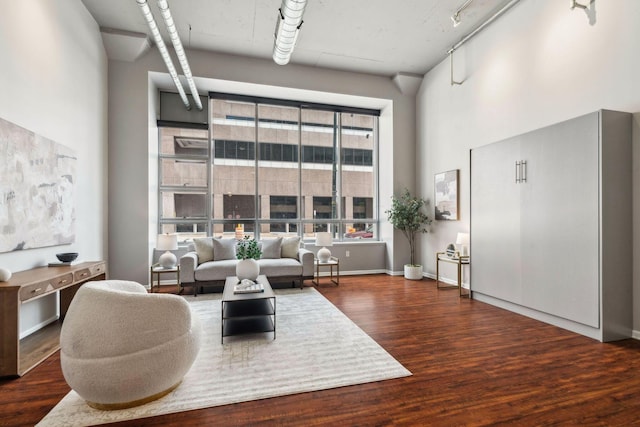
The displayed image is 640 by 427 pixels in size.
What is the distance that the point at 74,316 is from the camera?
196 centimetres

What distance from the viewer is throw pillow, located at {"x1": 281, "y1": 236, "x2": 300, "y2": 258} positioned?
230 inches

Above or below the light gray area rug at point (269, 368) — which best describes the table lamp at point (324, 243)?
above

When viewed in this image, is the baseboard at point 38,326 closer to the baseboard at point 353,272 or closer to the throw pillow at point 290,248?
the throw pillow at point 290,248

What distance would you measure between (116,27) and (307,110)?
3686mm

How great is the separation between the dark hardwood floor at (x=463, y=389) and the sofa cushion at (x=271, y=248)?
2.68 meters

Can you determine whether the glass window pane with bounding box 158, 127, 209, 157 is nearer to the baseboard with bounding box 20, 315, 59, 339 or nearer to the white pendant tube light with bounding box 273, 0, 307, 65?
the white pendant tube light with bounding box 273, 0, 307, 65

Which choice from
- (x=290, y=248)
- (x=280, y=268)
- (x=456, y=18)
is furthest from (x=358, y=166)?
(x=456, y=18)

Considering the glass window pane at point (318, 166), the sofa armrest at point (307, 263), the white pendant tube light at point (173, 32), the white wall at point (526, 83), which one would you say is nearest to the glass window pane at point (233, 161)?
the white pendant tube light at point (173, 32)

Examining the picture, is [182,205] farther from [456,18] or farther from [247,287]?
[456,18]

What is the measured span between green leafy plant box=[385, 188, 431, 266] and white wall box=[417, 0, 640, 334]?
0.90 ft

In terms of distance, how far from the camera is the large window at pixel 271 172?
248 inches

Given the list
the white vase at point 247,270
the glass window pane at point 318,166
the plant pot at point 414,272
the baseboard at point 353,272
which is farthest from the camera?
the glass window pane at point 318,166

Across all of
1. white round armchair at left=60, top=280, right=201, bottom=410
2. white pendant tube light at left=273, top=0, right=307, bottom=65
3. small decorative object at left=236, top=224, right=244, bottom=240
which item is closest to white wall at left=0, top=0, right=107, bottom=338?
white round armchair at left=60, top=280, right=201, bottom=410

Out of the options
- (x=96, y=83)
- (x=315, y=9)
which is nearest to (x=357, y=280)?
(x=315, y=9)
